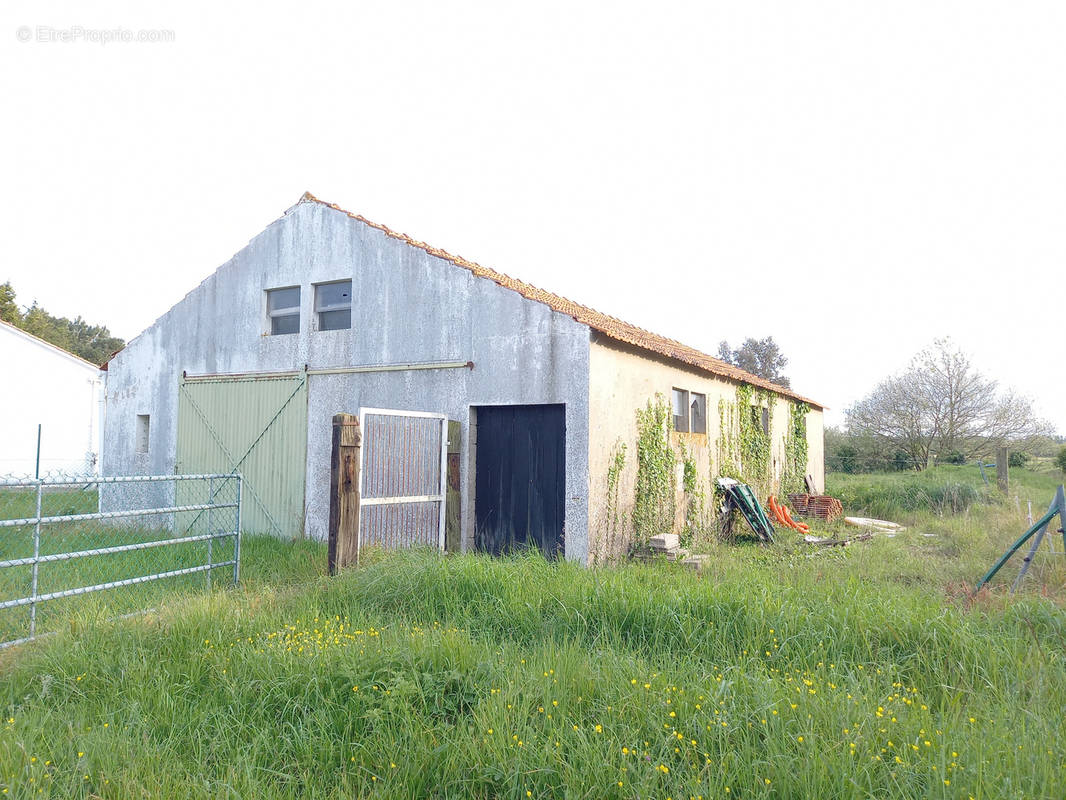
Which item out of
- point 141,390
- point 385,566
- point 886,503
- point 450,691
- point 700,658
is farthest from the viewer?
point 886,503

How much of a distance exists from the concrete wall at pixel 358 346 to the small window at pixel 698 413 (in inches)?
156

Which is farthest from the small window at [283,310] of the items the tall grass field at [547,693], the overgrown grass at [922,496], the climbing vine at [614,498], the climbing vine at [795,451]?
the overgrown grass at [922,496]

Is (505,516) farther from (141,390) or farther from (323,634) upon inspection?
(141,390)

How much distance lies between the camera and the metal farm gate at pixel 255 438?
10.7m

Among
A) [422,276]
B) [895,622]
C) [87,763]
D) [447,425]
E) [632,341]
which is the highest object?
[422,276]

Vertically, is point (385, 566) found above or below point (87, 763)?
above

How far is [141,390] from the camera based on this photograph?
41.1 ft

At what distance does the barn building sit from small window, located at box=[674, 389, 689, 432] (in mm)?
43

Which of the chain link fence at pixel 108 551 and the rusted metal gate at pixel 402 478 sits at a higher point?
the rusted metal gate at pixel 402 478

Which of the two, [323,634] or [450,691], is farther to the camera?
[323,634]

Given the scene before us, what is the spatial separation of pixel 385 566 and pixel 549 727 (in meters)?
3.39

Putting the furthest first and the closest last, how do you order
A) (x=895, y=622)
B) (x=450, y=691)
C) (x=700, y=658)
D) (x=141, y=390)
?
(x=141, y=390) → (x=895, y=622) → (x=700, y=658) → (x=450, y=691)

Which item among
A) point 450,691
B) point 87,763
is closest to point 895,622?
point 450,691

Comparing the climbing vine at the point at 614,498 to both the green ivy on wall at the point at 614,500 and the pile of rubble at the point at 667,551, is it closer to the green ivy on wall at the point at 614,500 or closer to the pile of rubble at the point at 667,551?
the green ivy on wall at the point at 614,500
